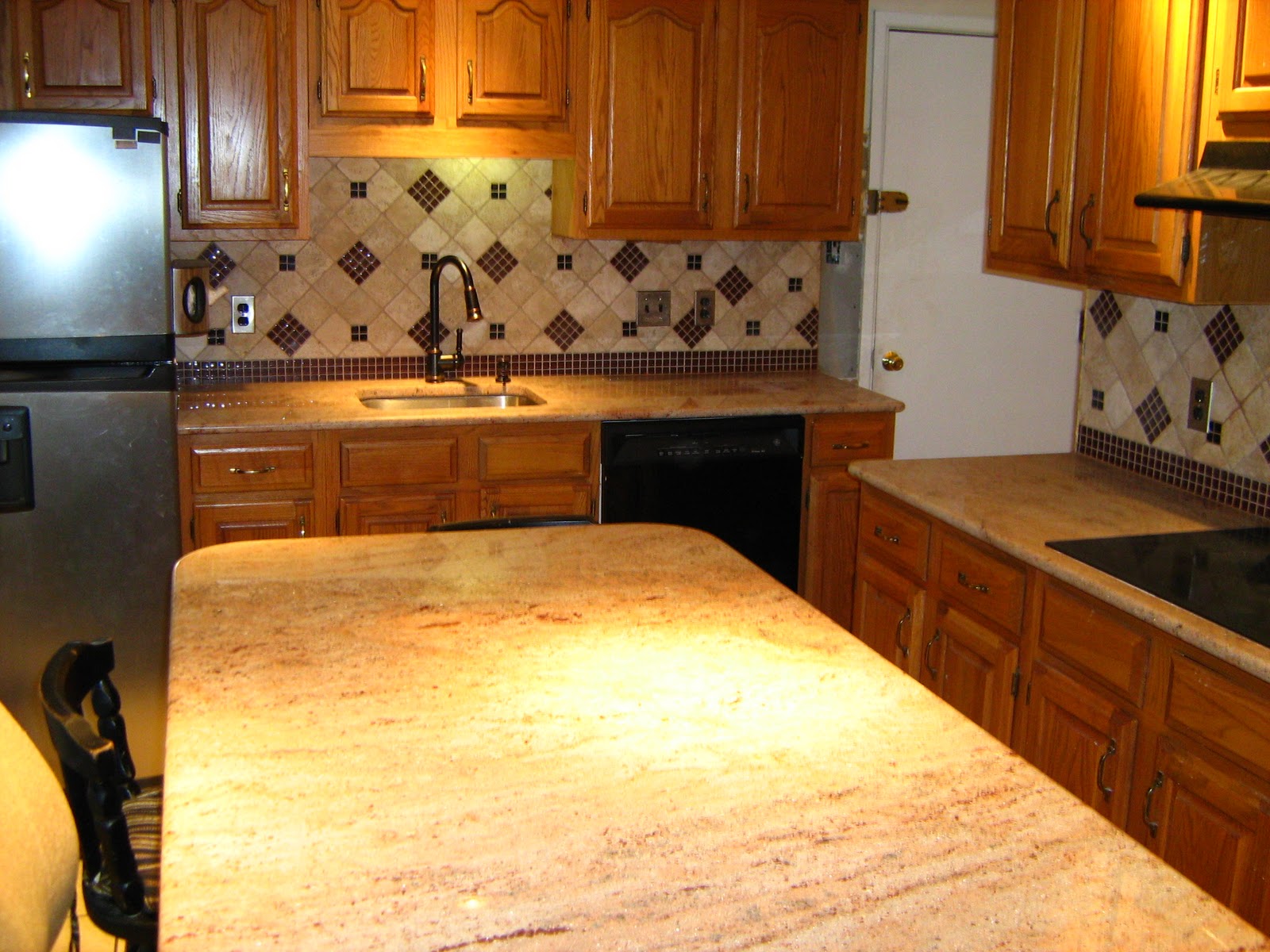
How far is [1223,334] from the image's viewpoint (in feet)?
9.44

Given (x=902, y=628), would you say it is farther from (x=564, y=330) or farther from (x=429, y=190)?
(x=429, y=190)

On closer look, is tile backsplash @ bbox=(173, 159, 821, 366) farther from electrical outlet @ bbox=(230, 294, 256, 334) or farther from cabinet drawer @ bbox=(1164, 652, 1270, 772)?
cabinet drawer @ bbox=(1164, 652, 1270, 772)

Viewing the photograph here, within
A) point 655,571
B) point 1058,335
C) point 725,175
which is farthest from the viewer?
point 1058,335

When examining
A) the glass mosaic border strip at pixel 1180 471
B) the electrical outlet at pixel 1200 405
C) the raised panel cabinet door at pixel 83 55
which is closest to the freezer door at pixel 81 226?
the raised panel cabinet door at pixel 83 55

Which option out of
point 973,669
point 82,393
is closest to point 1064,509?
point 973,669

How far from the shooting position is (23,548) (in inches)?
129

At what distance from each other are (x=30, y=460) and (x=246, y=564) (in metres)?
1.34

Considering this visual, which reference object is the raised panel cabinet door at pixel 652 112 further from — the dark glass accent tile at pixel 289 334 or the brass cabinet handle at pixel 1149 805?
the brass cabinet handle at pixel 1149 805

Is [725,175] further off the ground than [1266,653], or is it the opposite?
[725,175]

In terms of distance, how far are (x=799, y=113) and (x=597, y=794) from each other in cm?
312

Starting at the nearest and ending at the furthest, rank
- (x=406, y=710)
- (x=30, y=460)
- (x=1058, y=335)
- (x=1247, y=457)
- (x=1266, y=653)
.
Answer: (x=406, y=710), (x=1266, y=653), (x=1247, y=457), (x=30, y=460), (x=1058, y=335)

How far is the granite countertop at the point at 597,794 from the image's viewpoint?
3.84 feet

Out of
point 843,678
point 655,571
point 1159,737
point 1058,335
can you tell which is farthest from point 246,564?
point 1058,335

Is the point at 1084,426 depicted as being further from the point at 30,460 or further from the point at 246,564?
the point at 30,460
